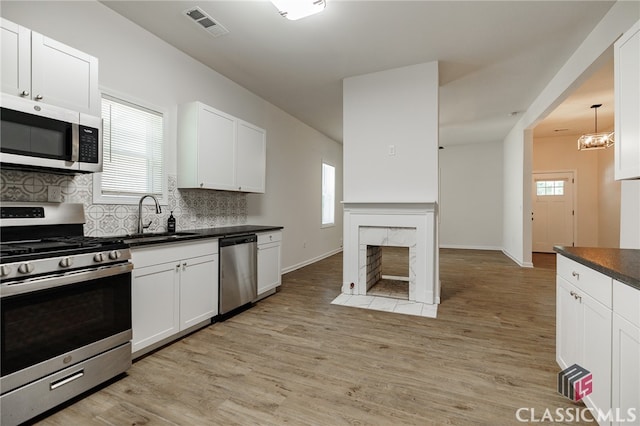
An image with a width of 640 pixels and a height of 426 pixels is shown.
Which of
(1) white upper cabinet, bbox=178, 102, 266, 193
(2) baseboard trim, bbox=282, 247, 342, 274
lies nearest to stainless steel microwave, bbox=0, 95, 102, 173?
(1) white upper cabinet, bbox=178, 102, 266, 193

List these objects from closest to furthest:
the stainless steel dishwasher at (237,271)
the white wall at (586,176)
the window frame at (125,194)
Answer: the window frame at (125,194) → the stainless steel dishwasher at (237,271) → the white wall at (586,176)

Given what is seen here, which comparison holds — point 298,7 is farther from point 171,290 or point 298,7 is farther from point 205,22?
point 171,290

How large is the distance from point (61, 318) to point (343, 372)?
1.79m

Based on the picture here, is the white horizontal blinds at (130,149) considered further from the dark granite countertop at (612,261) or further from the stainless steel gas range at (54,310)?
the dark granite countertop at (612,261)

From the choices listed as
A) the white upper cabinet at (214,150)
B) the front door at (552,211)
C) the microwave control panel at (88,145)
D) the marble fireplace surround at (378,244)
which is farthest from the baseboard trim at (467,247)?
the microwave control panel at (88,145)

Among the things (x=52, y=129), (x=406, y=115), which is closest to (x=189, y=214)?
(x=52, y=129)

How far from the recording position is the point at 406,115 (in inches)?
148

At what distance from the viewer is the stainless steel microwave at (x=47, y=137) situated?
5.76ft

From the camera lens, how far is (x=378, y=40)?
3.15m

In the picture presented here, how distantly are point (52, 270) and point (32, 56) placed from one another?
136 cm

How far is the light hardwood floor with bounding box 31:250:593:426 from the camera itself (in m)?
1.72

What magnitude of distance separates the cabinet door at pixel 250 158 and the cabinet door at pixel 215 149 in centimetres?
12

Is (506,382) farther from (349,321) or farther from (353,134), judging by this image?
(353,134)

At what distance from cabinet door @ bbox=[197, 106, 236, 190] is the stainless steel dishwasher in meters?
0.70
